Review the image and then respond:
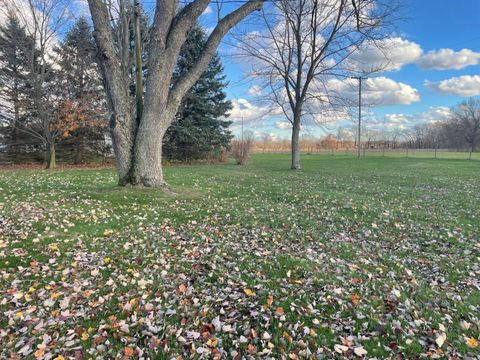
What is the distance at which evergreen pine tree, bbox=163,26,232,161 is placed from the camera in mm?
25828

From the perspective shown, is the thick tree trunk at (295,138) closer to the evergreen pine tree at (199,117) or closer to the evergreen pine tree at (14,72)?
the evergreen pine tree at (199,117)

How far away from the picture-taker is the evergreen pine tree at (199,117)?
84.7 feet

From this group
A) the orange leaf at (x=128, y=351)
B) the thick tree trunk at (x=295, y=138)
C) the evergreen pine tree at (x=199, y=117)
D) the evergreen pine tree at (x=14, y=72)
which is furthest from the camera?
the evergreen pine tree at (x=199, y=117)

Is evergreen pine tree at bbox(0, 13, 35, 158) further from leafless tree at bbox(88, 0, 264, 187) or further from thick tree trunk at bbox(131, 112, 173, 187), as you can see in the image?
thick tree trunk at bbox(131, 112, 173, 187)

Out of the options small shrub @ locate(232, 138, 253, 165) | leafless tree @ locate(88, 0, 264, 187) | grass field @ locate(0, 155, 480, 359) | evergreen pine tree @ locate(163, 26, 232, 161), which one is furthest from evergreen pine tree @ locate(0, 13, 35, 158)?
grass field @ locate(0, 155, 480, 359)

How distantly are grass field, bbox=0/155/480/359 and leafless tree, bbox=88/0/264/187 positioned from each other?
Result: 1704mm

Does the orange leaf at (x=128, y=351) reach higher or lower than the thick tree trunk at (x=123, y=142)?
lower

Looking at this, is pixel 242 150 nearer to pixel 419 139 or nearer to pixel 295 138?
pixel 295 138

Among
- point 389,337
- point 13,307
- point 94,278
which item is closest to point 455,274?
point 389,337

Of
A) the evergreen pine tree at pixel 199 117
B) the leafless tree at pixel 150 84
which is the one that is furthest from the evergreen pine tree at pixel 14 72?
the leafless tree at pixel 150 84

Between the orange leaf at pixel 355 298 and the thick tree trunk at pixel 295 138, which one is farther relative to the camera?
the thick tree trunk at pixel 295 138

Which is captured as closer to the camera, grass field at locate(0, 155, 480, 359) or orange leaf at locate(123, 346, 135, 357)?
orange leaf at locate(123, 346, 135, 357)

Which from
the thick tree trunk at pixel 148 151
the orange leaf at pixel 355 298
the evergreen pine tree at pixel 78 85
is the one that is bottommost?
the orange leaf at pixel 355 298

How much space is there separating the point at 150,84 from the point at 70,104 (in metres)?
15.0
